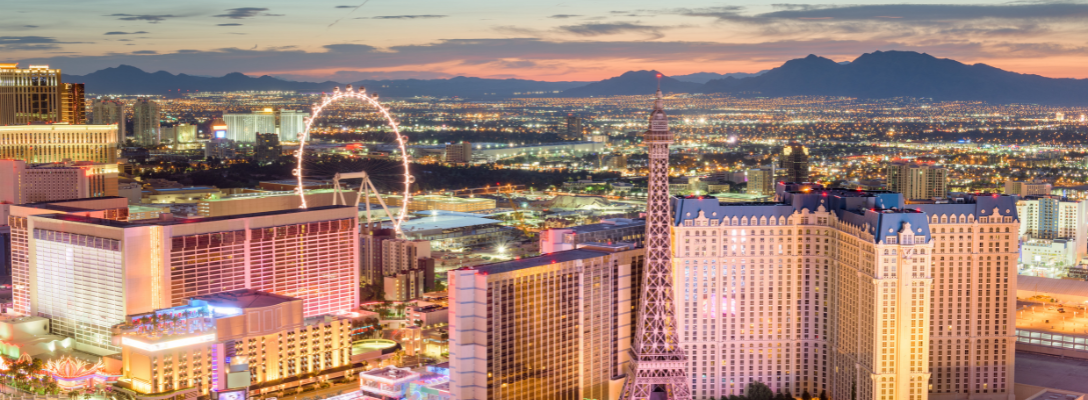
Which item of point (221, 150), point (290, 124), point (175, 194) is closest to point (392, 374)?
point (175, 194)

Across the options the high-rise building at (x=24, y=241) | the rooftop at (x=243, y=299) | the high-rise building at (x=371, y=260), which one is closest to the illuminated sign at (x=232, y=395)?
the rooftop at (x=243, y=299)

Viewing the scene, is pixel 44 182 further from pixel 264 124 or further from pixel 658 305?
pixel 264 124

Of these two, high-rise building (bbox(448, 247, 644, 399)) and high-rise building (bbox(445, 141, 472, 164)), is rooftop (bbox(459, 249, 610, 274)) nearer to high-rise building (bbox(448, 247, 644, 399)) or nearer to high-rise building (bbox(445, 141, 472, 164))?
high-rise building (bbox(448, 247, 644, 399))

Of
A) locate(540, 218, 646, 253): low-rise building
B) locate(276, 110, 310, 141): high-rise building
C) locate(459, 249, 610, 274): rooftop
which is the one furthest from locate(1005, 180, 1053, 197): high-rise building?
locate(276, 110, 310, 141): high-rise building

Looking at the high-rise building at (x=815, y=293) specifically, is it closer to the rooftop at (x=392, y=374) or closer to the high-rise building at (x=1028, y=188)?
the rooftop at (x=392, y=374)

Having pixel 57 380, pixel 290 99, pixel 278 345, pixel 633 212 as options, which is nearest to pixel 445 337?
pixel 278 345

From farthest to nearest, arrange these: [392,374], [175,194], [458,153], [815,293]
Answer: [458,153] → [175,194] → [392,374] → [815,293]
